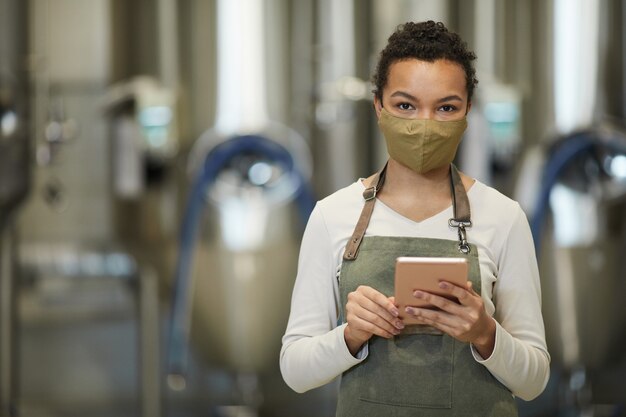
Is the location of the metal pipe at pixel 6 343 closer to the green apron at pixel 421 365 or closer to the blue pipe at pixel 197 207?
the blue pipe at pixel 197 207

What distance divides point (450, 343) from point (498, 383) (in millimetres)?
105

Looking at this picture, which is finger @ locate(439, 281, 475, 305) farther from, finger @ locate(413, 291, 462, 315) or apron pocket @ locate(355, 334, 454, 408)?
apron pocket @ locate(355, 334, 454, 408)

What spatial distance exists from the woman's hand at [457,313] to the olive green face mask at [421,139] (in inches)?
9.5

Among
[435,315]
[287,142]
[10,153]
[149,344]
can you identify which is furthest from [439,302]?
[149,344]

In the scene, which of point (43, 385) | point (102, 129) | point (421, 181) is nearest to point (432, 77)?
point (421, 181)

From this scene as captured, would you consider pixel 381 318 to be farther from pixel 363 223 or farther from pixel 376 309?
pixel 363 223

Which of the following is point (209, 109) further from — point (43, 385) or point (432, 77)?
point (432, 77)

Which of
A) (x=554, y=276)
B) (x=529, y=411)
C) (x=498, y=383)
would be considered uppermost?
(x=498, y=383)

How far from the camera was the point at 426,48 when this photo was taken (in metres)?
1.71

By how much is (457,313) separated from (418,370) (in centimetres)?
17

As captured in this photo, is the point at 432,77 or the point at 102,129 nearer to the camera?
the point at 432,77

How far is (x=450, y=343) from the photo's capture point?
1.70m

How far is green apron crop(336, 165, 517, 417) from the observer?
1699 mm

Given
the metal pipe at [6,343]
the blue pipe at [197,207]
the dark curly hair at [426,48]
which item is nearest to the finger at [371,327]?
the dark curly hair at [426,48]
